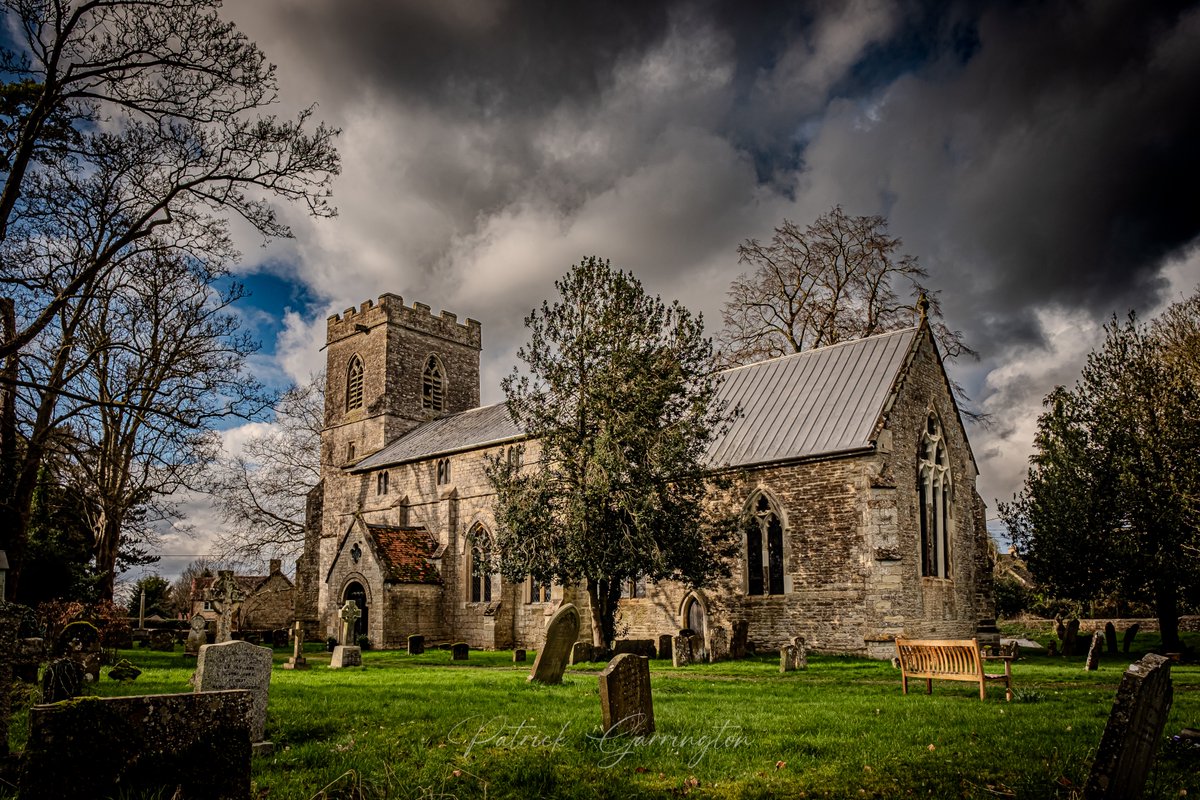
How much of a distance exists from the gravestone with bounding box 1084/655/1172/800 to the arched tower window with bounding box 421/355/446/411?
36.7 metres

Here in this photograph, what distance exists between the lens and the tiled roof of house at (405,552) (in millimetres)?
28906

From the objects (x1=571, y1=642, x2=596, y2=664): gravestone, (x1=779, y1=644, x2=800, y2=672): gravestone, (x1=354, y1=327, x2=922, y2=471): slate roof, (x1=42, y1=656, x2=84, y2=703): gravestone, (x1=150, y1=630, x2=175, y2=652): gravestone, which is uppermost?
(x1=354, y1=327, x2=922, y2=471): slate roof

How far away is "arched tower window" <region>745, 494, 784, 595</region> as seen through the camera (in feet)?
72.4

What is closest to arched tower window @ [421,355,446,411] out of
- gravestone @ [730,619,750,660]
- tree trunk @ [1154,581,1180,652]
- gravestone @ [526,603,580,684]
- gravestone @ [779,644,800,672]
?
gravestone @ [730,619,750,660]

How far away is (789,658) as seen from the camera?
17.0 metres

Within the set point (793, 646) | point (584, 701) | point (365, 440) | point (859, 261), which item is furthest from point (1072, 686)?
point (365, 440)

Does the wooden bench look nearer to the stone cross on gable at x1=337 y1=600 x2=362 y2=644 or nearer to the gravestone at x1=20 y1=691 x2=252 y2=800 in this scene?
the gravestone at x1=20 y1=691 x2=252 y2=800

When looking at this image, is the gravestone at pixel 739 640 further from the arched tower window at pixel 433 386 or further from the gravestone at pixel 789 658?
the arched tower window at pixel 433 386

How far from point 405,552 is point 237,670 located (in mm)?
22243

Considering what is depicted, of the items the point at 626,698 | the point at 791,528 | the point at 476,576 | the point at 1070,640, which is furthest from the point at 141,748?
the point at 476,576

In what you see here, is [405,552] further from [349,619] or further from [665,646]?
[665,646]

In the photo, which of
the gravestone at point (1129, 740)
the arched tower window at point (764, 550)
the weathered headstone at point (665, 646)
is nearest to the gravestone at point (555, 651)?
the weathered headstone at point (665, 646)

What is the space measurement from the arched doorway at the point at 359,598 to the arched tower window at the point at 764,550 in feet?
45.6

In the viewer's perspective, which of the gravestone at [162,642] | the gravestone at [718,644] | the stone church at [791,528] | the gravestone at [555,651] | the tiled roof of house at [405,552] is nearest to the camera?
the gravestone at [555,651]
